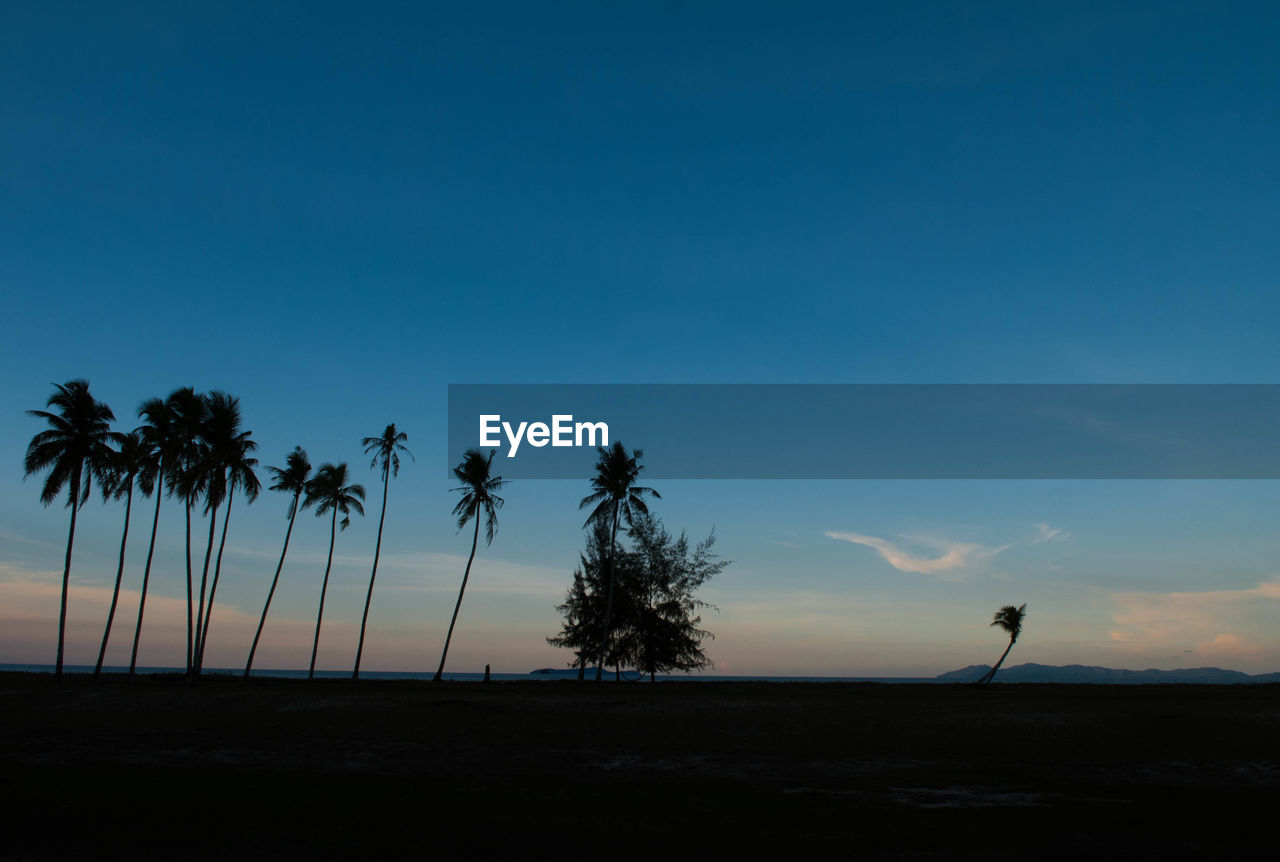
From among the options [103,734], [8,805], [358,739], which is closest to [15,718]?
[103,734]

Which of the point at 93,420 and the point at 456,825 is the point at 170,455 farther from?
the point at 456,825

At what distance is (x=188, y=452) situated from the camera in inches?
2144

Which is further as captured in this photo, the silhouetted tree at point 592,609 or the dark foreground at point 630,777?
the silhouetted tree at point 592,609

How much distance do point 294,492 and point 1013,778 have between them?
54900mm

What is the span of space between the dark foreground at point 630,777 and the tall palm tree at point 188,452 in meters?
17.4

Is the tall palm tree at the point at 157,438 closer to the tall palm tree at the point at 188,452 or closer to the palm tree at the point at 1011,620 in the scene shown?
the tall palm tree at the point at 188,452

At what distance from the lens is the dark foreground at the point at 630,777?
13.3 meters

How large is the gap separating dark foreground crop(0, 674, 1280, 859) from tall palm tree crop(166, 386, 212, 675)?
1741 centimetres

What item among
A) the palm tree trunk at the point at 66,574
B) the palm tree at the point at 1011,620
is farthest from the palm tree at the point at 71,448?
the palm tree at the point at 1011,620

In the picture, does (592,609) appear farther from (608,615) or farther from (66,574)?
(66,574)

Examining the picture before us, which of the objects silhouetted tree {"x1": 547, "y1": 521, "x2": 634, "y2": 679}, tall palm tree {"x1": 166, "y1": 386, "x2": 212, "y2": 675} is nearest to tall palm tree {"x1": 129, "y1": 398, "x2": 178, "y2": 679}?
tall palm tree {"x1": 166, "y1": 386, "x2": 212, "y2": 675}

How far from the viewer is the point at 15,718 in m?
32.5

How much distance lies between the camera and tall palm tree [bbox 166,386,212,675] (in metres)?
54.0

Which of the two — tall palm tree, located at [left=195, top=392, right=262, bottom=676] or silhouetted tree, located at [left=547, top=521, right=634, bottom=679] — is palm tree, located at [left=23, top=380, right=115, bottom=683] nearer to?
tall palm tree, located at [left=195, top=392, right=262, bottom=676]
